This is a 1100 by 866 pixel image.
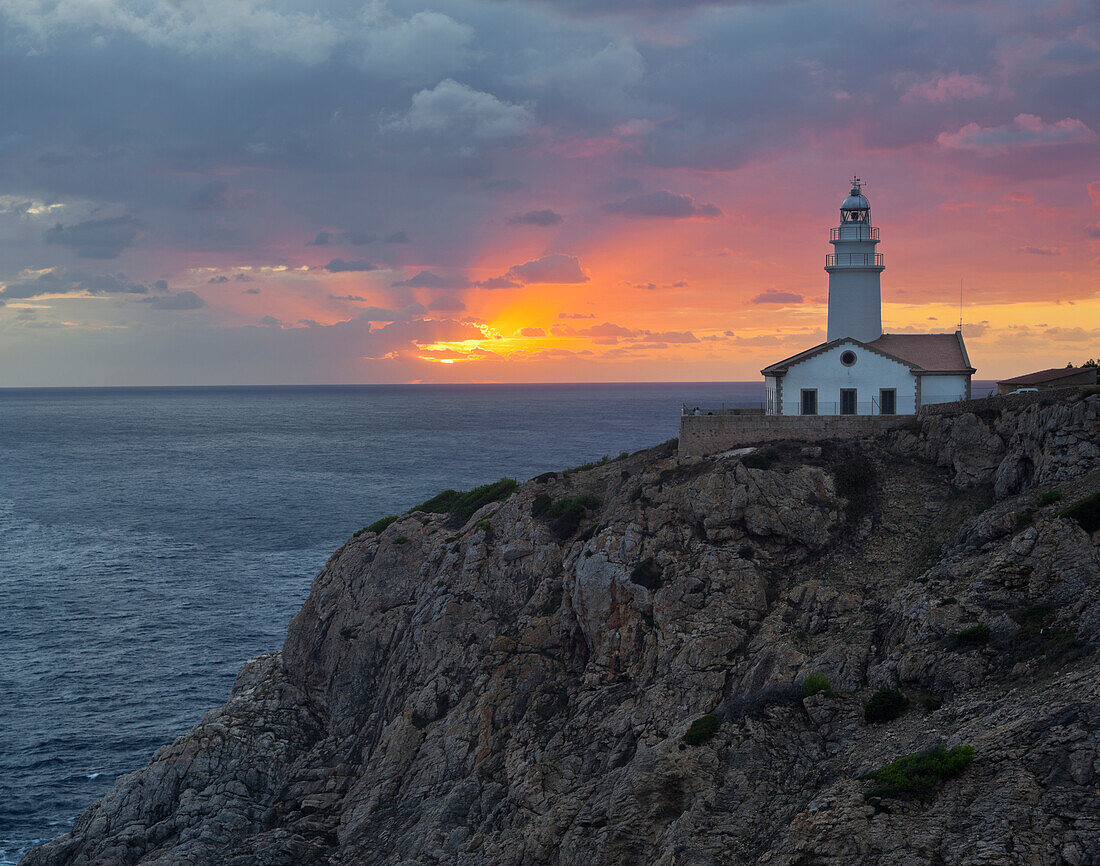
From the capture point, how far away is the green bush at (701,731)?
28.9 m

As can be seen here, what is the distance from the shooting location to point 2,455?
593 feet

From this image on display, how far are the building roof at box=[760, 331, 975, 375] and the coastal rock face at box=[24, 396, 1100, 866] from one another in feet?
17.7

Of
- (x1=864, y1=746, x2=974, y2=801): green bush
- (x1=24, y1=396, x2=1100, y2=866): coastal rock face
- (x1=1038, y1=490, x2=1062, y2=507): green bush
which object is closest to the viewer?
(x1=864, y1=746, x2=974, y2=801): green bush

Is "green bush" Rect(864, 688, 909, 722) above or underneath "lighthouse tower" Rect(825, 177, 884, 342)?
underneath

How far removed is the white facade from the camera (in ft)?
156

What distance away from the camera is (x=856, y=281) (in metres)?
53.7

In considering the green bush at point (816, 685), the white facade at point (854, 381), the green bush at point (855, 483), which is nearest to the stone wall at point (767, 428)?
the white facade at point (854, 381)

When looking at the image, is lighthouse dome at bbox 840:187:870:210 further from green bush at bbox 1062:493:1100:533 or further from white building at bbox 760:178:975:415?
green bush at bbox 1062:493:1100:533

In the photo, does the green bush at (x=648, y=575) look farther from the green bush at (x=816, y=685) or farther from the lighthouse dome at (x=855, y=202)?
the lighthouse dome at (x=855, y=202)

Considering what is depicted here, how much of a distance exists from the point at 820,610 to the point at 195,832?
2942cm

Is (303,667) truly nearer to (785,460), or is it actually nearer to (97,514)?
(785,460)

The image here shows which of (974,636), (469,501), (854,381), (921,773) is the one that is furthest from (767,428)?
(921,773)

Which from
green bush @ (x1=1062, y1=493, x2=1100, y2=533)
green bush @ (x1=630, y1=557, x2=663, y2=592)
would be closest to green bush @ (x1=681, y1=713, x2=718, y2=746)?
green bush @ (x1=630, y1=557, x2=663, y2=592)

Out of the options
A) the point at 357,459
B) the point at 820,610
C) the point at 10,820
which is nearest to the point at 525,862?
the point at 820,610
